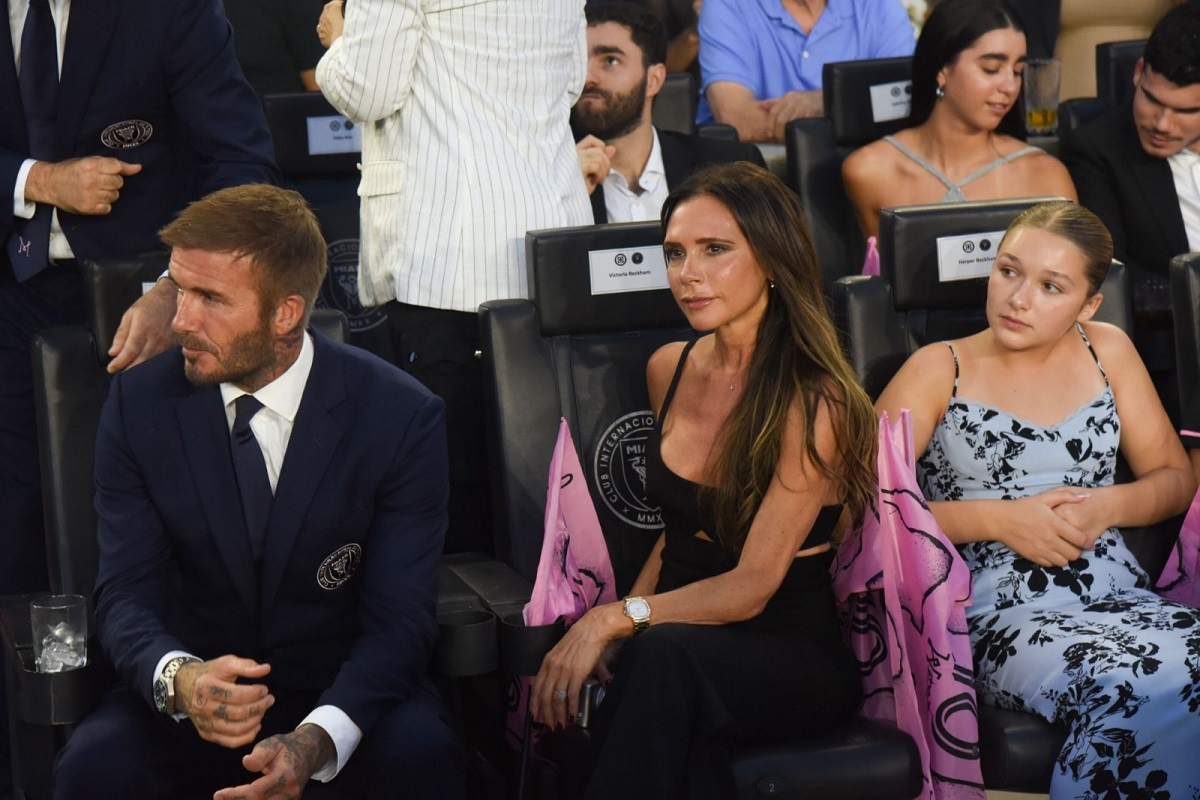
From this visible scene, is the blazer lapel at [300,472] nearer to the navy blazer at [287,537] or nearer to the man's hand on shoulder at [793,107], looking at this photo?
the navy blazer at [287,537]

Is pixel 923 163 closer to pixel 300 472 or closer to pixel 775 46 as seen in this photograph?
pixel 775 46

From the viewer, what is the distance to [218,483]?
91.1 inches

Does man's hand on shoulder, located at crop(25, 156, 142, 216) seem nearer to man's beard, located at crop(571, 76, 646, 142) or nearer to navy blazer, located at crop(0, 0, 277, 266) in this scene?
navy blazer, located at crop(0, 0, 277, 266)

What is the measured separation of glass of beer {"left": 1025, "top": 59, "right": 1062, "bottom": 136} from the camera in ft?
13.9

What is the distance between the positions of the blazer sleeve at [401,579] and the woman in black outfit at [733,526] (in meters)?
0.21

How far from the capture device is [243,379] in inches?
92.6

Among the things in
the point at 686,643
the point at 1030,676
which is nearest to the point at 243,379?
the point at 686,643

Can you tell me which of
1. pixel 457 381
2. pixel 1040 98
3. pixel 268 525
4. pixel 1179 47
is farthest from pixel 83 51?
pixel 1040 98

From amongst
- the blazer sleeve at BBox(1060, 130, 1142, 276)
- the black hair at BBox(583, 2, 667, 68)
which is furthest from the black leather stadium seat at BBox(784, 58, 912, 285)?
the blazer sleeve at BBox(1060, 130, 1142, 276)

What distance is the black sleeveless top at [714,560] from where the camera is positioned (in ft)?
8.16

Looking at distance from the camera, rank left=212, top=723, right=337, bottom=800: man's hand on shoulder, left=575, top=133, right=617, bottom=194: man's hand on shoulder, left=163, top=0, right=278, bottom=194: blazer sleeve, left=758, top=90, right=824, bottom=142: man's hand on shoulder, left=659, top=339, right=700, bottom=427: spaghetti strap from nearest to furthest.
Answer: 1. left=212, top=723, right=337, bottom=800: man's hand on shoulder
2. left=659, top=339, right=700, bottom=427: spaghetti strap
3. left=163, top=0, right=278, bottom=194: blazer sleeve
4. left=575, top=133, right=617, bottom=194: man's hand on shoulder
5. left=758, top=90, right=824, bottom=142: man's hand on shoulder

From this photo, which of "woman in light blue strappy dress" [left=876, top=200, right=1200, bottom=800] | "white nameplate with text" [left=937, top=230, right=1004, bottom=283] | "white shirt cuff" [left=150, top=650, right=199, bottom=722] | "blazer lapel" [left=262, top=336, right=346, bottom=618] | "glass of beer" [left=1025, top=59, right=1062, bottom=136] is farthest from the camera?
"glass of beer" [left=1025, top=59, right=1062, bottom=136]

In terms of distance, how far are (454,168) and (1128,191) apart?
1576mm

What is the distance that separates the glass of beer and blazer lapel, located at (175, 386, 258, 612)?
2639mm
